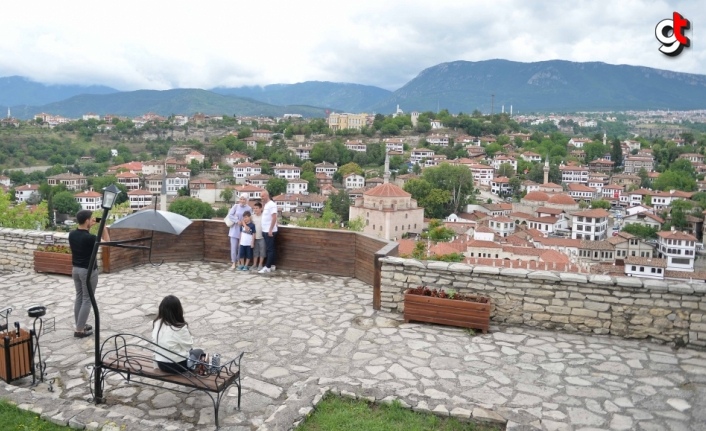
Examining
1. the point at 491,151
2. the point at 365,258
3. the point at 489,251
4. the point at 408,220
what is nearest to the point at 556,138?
the point at 491,151

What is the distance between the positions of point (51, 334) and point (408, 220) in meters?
55.4

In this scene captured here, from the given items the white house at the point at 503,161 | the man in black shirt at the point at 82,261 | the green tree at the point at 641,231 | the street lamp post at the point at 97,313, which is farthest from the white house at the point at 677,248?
the street lamp post at the point at 97,313

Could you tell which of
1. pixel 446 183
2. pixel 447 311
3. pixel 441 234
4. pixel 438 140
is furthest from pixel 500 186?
pixel 447 311

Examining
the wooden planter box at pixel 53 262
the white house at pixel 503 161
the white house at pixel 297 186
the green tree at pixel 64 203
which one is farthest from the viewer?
the white house at pixel 503 161

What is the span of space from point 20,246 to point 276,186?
67.3 meters

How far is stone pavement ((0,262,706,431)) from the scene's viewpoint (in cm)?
383

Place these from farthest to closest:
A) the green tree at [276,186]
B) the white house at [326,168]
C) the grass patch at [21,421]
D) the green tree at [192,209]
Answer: the white house at [326,168]
the green tree at [276,186]
the green tree at [192,209]
the grass patch at [21,421]

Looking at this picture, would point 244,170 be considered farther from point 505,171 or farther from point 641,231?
point 641,231

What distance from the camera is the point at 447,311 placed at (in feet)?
18.7

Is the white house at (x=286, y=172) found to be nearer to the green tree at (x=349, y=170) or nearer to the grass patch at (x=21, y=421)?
the green tree at (x=349, y=170)

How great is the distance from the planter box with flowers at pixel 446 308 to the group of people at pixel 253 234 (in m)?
2.67

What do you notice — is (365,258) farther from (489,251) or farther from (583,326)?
(489,251)

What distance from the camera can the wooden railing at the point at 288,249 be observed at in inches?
302

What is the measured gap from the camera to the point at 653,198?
73.6m
